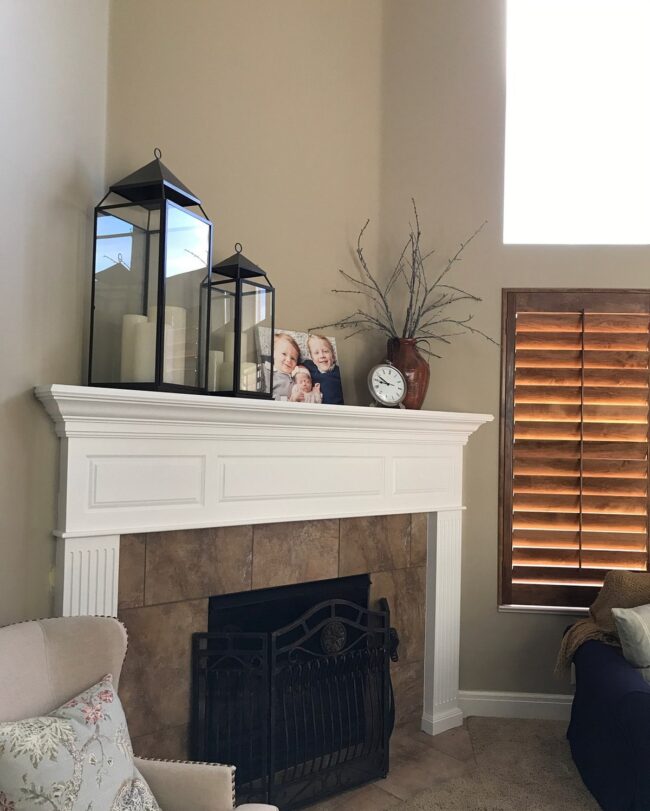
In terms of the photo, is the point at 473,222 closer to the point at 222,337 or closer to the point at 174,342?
the point at 222,337

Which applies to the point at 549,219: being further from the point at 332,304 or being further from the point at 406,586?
the point at 406,586

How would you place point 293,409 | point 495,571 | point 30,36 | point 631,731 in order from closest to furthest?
point 30,36
point 631,731
point 293,409
point 495,571

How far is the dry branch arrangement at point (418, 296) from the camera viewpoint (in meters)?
3.29

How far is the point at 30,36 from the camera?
2.04 metres

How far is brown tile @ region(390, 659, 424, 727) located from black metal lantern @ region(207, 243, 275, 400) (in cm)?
137

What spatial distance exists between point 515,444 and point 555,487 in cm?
27

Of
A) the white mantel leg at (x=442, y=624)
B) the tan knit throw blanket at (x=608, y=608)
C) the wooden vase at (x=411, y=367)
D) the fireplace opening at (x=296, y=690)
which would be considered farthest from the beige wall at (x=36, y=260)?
the tan knit throw blanket at (x=608, y=608)

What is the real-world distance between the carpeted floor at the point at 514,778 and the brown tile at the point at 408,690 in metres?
0.27

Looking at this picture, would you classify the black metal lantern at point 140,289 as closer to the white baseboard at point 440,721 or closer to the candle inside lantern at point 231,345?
the candle inside lantern at point 231,345

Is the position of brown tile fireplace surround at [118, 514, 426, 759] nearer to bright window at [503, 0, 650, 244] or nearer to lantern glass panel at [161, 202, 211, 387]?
lantern glass panel at [161, 202, 211, 387]

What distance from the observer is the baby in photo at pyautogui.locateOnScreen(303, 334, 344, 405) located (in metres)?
2.99

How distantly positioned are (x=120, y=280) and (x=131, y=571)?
92 centimetres

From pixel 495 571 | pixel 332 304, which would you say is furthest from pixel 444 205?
pixel 495 571

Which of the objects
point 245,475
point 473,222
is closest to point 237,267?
Result: point 245,475
